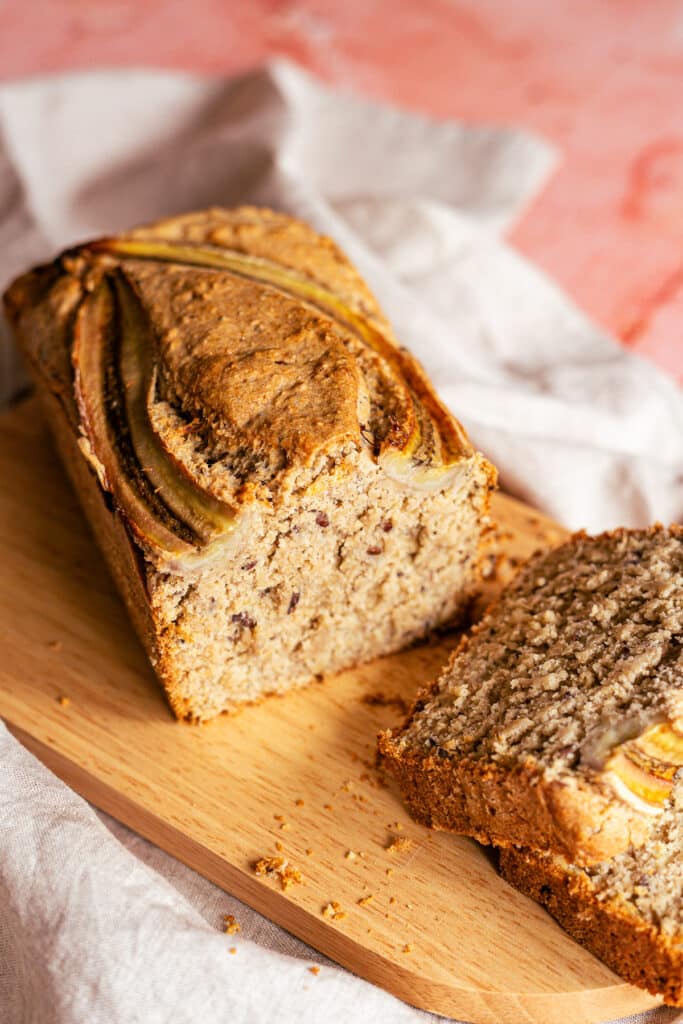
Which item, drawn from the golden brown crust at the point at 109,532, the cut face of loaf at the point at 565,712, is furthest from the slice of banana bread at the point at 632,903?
the golden brown crust at the point at 109,532

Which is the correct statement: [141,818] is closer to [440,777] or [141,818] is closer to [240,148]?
[440,777]

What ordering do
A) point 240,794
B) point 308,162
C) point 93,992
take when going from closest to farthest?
point 93,992
point 240,794
point 308,162

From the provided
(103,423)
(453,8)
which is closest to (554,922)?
(103,423)

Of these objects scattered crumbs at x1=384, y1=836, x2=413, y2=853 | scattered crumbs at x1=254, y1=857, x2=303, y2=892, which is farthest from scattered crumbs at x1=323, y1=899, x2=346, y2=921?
scattered crumbs at x1=384, y1=836, x2=413, y2=853

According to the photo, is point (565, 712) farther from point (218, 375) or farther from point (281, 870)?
point (218, 375)

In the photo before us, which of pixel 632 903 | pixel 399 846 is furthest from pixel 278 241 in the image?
pixel 632 903

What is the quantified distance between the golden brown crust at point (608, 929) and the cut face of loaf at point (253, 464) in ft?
3.40

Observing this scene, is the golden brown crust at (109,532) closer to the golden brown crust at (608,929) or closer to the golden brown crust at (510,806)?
the golden brown crust at (510,806)

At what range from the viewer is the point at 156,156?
251 inches

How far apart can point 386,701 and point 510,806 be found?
0.87m

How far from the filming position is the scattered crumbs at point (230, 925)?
3472 mm

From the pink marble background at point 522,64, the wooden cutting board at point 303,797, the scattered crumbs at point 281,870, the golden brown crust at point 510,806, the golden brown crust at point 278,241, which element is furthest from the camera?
the pink marble background at point 522,64

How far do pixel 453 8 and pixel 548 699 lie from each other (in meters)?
5.83

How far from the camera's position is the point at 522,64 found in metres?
7.56
